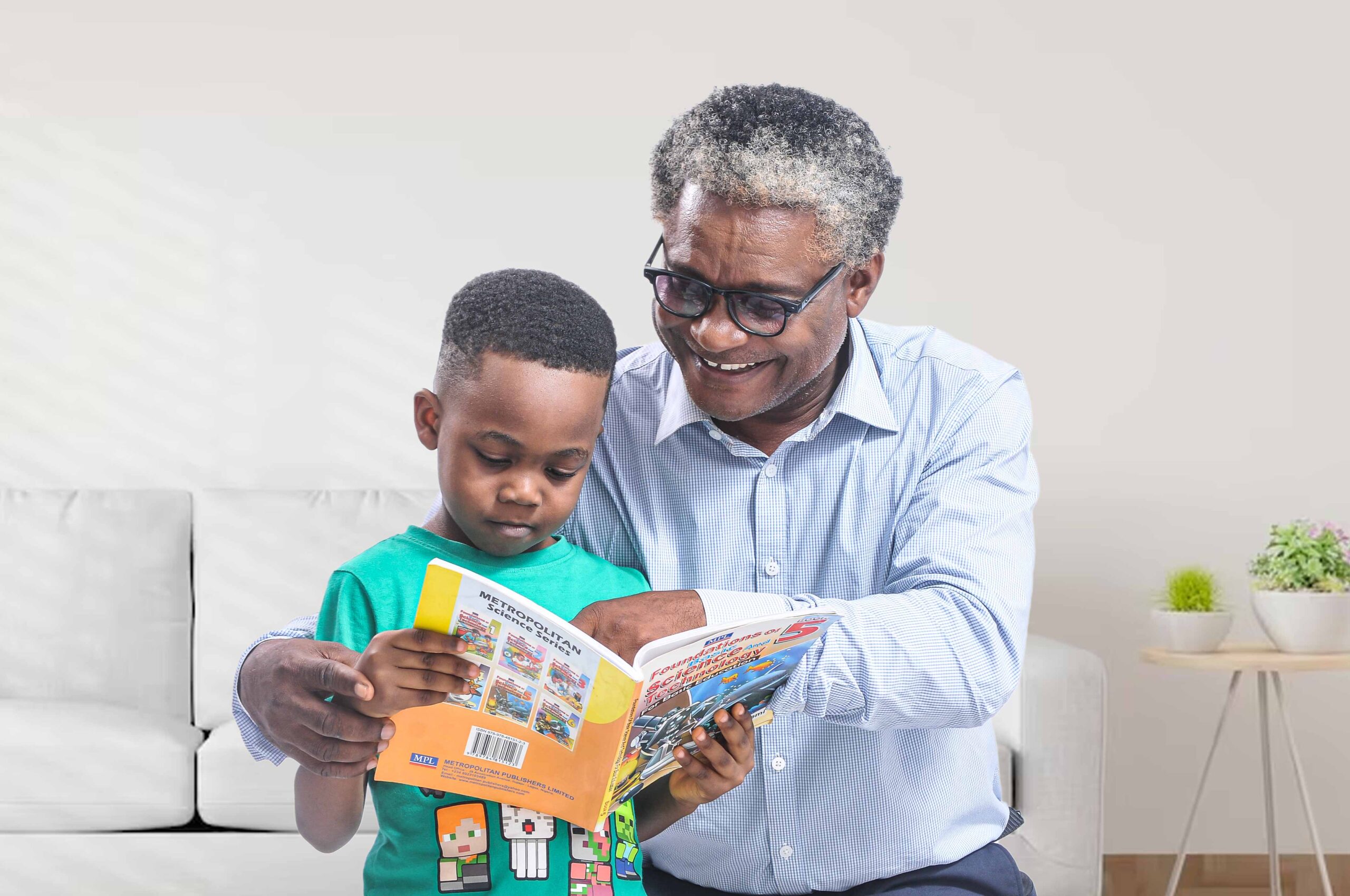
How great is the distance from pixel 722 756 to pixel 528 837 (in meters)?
0.19

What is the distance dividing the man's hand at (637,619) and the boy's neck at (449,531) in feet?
0.65

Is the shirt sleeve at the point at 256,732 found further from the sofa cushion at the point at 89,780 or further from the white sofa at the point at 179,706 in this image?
the sofa cushion at the point at 89,780

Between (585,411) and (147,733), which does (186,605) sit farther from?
(585,411)

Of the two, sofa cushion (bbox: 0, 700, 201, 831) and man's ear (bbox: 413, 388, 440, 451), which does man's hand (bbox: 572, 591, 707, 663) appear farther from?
sofa cushion (bbox: 0, 700, 201, 831)

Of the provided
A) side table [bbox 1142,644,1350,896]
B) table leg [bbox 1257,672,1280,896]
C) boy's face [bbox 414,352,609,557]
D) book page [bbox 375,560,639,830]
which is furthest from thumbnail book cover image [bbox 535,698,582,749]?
table leg [bbox 1257,672,1280,896]

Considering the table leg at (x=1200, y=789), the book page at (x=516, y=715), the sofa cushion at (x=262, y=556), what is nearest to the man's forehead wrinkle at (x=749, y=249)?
the book page at (x=516, y=715)

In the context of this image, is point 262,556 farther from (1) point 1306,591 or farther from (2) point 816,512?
(1) point 1306,591

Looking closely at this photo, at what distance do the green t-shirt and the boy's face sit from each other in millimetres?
48

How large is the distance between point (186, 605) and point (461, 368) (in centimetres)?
194

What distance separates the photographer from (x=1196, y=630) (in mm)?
2662

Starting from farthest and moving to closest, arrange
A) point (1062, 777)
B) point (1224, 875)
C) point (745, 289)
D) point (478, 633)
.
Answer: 1. point (1224, 875)
2. point (1062, 777)
3. point (745, 289)
4. point (478, 633)

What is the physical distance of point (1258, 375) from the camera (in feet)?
10.6

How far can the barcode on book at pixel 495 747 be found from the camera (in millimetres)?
1005

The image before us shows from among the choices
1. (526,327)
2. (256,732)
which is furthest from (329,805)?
(526,327)
